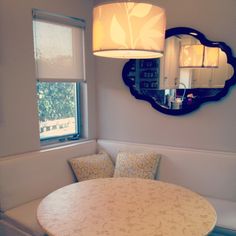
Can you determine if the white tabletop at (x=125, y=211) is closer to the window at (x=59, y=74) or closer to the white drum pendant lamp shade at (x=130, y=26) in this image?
the white drum pendant lamp shade at (x=130, y=26)

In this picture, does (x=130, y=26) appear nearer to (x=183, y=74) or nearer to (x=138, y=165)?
(x=183, y=74)

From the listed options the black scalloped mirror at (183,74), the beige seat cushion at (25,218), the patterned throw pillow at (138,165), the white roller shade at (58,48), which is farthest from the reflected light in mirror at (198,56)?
the beige seat cushion at (25,218)

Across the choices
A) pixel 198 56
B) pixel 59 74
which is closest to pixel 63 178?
pixel 59 74

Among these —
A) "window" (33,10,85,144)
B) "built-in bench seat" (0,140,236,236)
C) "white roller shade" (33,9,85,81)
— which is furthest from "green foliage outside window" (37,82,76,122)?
"built-in bench seat" (0,140,236,236)

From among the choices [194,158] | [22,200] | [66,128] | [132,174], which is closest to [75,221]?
[22,200]

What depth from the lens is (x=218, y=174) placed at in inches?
93.7

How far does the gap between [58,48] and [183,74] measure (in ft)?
4.13

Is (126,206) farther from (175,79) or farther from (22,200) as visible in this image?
(175,79)

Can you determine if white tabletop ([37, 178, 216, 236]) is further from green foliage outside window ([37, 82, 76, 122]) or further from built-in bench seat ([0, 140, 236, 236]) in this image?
green foliage outside window ([37, 82, 76, 122])

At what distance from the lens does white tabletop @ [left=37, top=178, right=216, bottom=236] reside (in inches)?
52.9

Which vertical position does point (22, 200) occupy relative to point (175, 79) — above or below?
below

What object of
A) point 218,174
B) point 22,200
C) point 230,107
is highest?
point 230,107

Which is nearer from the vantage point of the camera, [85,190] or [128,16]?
[128,16]

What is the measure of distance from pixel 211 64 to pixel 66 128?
1639 mm
